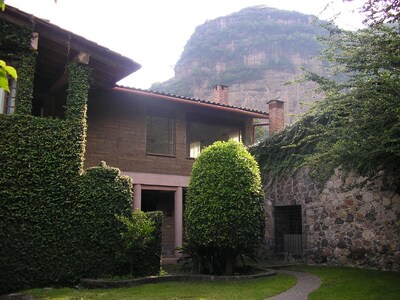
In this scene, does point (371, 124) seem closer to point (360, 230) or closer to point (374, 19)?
point (374, 19)

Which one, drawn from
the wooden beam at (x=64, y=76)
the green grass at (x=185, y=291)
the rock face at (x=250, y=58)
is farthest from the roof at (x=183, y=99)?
the rock face at (x=250, y=58)

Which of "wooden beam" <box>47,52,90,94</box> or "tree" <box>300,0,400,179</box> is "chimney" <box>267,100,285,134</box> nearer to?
"wooden beam" <box>47,52,90,94</box>

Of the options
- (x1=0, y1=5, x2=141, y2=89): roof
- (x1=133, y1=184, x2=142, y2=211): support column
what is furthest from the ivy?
(x1=133, y1=184, x2=142, y2=211): support column

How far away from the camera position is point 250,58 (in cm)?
7219

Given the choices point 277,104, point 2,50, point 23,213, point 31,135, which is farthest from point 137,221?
point 277,104

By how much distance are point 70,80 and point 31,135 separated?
1814mm

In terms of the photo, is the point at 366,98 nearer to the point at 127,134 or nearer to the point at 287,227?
the point at 287,227

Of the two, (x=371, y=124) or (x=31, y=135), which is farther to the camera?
(x=31, y=135)

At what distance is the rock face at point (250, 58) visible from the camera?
215 feet

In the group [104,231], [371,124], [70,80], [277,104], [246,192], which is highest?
[277,104]

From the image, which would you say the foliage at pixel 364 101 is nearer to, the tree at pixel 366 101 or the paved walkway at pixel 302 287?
the tree at pixel 366 101

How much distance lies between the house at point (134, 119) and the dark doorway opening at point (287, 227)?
3.24 meters

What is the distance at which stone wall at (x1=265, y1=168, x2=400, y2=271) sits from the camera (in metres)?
10.2

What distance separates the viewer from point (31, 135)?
9180 mm
